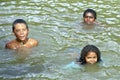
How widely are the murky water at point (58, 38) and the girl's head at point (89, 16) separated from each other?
0.29 metres

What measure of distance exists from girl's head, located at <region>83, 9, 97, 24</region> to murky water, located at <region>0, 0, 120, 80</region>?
290 mm

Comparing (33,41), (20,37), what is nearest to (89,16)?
(33,41)

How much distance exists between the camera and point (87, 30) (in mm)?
11430

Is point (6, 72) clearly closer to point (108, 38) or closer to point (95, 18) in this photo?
point (108, 38)

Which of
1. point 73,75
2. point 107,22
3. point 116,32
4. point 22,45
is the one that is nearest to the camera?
point 73,75

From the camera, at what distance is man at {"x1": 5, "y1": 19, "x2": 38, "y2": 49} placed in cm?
941

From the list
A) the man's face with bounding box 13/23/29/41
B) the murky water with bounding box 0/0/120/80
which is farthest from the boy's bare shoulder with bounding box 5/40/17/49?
the man's face with bounding box 13/23/29/41

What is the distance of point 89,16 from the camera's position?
39.9 feet

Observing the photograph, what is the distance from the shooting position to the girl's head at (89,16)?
1212 centimetres

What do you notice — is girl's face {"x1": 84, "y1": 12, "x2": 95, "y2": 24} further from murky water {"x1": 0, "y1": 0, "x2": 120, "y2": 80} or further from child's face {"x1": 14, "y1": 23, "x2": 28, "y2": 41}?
child's face {"x1": 14, "y1": 23, "x2": 28, "y2": 41}

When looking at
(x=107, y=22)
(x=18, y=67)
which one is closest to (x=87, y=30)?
(x=107, y=22)

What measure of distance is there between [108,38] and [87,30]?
116cm

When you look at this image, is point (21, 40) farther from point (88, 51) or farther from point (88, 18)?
point (88, 18)

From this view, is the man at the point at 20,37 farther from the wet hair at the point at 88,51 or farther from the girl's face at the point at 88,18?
the girl's face at the point at 88,18
